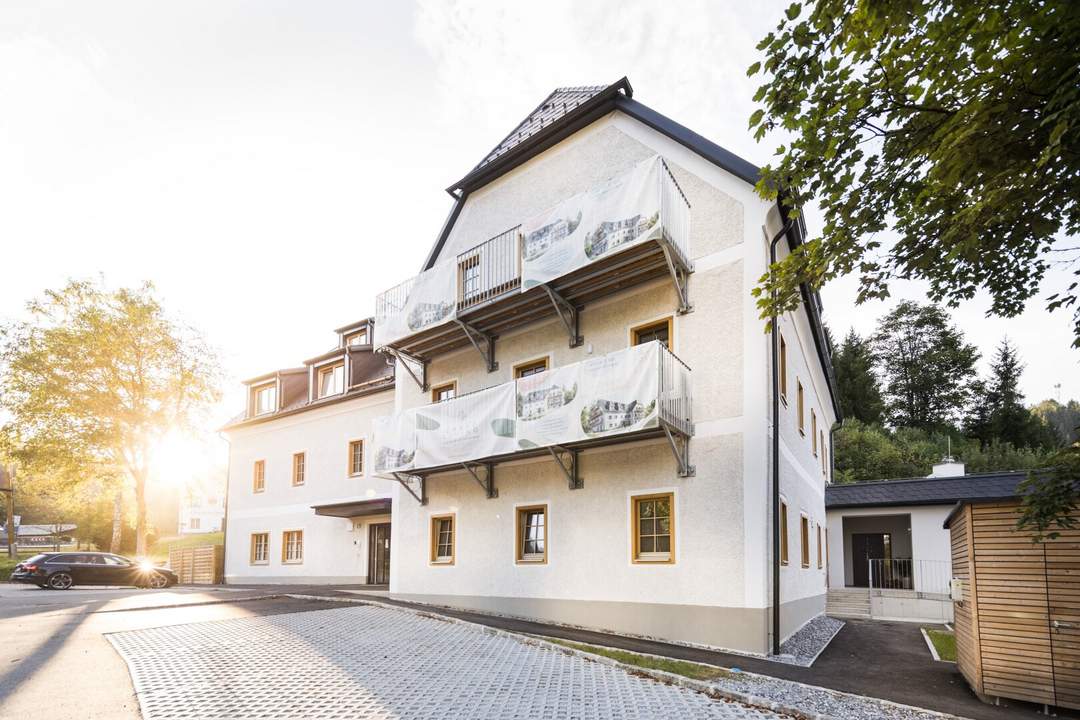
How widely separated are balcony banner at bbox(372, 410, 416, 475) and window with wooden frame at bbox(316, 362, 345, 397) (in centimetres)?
883

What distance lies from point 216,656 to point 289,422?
17348 mm

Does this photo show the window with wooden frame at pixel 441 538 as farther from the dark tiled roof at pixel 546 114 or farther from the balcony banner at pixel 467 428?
the dark tiled roof at pixel 546 114

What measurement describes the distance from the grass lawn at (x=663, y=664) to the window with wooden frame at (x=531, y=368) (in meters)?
6.22

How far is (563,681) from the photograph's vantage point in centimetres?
860

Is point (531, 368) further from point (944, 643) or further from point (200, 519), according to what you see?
point (200, 519)

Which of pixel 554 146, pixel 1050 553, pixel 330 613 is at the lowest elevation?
pixel 330 613

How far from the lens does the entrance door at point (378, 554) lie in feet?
74.2

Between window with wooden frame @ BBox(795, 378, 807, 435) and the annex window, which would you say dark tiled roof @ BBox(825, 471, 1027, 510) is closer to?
window with wooden frame @ BBox(795, 378, 807, 435)

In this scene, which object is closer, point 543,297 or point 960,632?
point 960,632

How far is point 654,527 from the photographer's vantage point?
41.9 feet

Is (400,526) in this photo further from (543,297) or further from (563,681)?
(563,681)

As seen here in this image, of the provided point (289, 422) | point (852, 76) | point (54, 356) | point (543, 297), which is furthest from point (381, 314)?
point (54, 356)

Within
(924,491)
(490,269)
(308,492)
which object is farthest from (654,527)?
(308,492)

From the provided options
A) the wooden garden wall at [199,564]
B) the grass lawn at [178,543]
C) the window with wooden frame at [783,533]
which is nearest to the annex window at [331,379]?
the wooden garden wall at [199,564]
